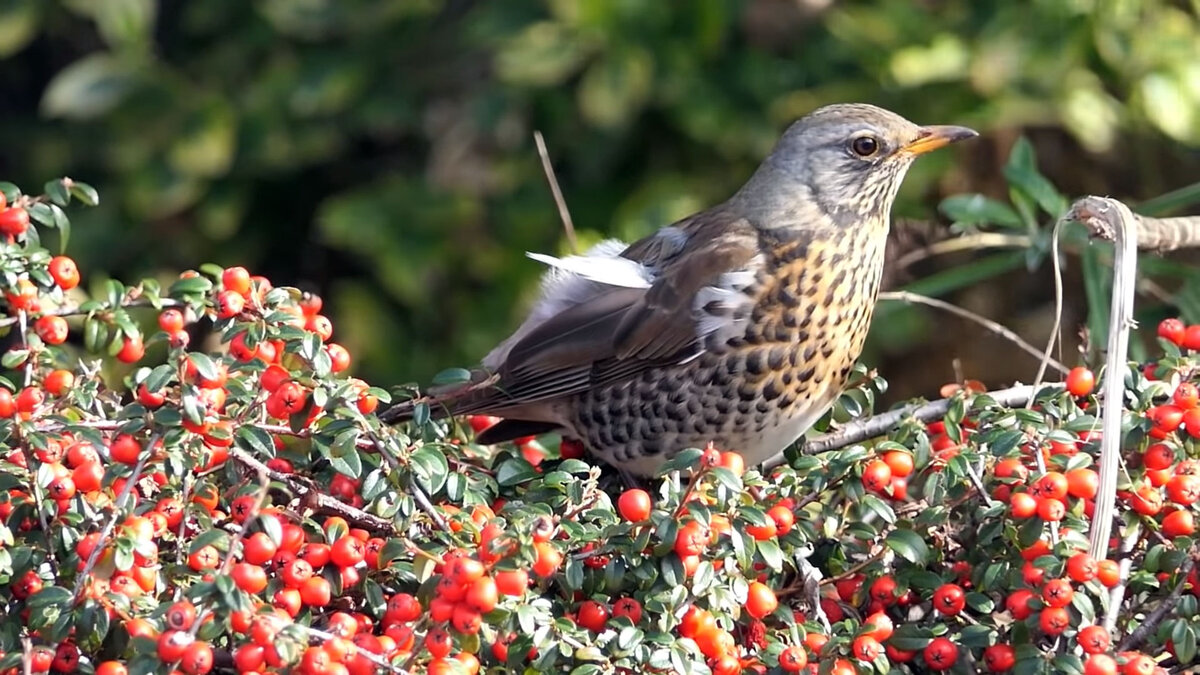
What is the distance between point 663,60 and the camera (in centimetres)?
318

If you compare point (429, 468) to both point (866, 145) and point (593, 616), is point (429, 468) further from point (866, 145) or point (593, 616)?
point (866, 145)

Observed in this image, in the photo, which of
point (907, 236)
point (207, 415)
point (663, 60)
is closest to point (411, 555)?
point (207, 415)

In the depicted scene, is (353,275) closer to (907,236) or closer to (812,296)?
(907,236)

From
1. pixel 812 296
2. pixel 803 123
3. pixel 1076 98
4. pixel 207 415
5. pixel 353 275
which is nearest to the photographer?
pixel 207 415

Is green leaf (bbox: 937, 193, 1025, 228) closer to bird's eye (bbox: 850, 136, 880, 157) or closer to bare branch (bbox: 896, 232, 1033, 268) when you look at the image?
bare branch (bbox: 896, 232, 1033, 268)

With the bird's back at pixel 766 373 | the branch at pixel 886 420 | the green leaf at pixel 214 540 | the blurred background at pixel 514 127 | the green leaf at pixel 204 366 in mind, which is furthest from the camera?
the blurred background at pixel 514 127

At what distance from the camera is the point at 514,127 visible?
3457 millimetres

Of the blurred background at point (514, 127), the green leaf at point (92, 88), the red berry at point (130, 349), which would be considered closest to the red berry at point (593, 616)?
the red berry at point (130, 349)

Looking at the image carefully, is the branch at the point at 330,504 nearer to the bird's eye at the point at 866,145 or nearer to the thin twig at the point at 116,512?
the thin twig at the point at 116,512

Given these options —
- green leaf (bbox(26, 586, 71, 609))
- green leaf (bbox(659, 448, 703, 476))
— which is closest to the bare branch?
green leaf (bbox(659, 448, 703, 476))

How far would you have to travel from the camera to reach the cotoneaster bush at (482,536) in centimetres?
128

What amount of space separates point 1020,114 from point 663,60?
2.44 feet

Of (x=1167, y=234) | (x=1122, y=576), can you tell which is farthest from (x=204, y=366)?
(x=1167, y=234)

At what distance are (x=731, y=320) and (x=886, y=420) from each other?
1.06 ft
